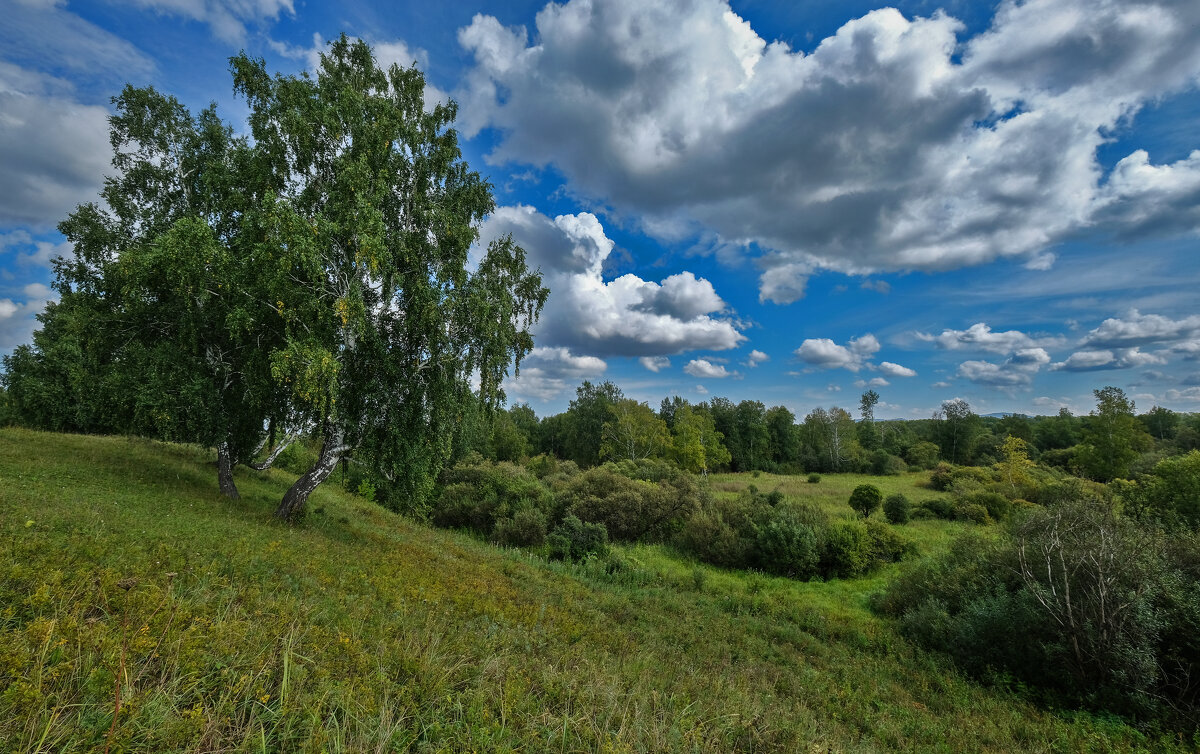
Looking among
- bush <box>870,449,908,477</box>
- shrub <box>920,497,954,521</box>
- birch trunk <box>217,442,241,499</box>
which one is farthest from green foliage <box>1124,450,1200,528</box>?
bush <box>870,449,908,477</box>

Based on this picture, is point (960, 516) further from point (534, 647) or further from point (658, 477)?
point (534, 647)

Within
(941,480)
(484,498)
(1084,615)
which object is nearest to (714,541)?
(1084,615)

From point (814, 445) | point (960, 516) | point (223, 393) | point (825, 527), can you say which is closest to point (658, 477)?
point (825, 527)

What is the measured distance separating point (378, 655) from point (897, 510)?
28.9 metres

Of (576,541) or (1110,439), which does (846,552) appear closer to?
(576,541)

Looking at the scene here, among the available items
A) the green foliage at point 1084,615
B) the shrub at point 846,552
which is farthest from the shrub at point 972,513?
the green foliage at point 1084,615

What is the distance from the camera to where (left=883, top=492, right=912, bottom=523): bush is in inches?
977

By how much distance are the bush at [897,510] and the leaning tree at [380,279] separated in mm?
24629

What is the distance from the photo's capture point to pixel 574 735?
3.80m

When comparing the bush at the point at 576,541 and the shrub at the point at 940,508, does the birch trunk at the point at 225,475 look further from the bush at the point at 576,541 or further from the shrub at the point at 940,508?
the shrub at the point at 940,508

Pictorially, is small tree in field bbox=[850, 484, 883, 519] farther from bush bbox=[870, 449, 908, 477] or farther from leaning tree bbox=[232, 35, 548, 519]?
bush bbox=[870, 449, 908, 477]

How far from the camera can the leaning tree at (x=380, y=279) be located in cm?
1087

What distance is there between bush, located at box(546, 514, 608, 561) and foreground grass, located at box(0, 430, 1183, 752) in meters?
5.21

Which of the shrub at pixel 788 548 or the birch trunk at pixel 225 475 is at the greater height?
the birch trunk at pixel 225 475
